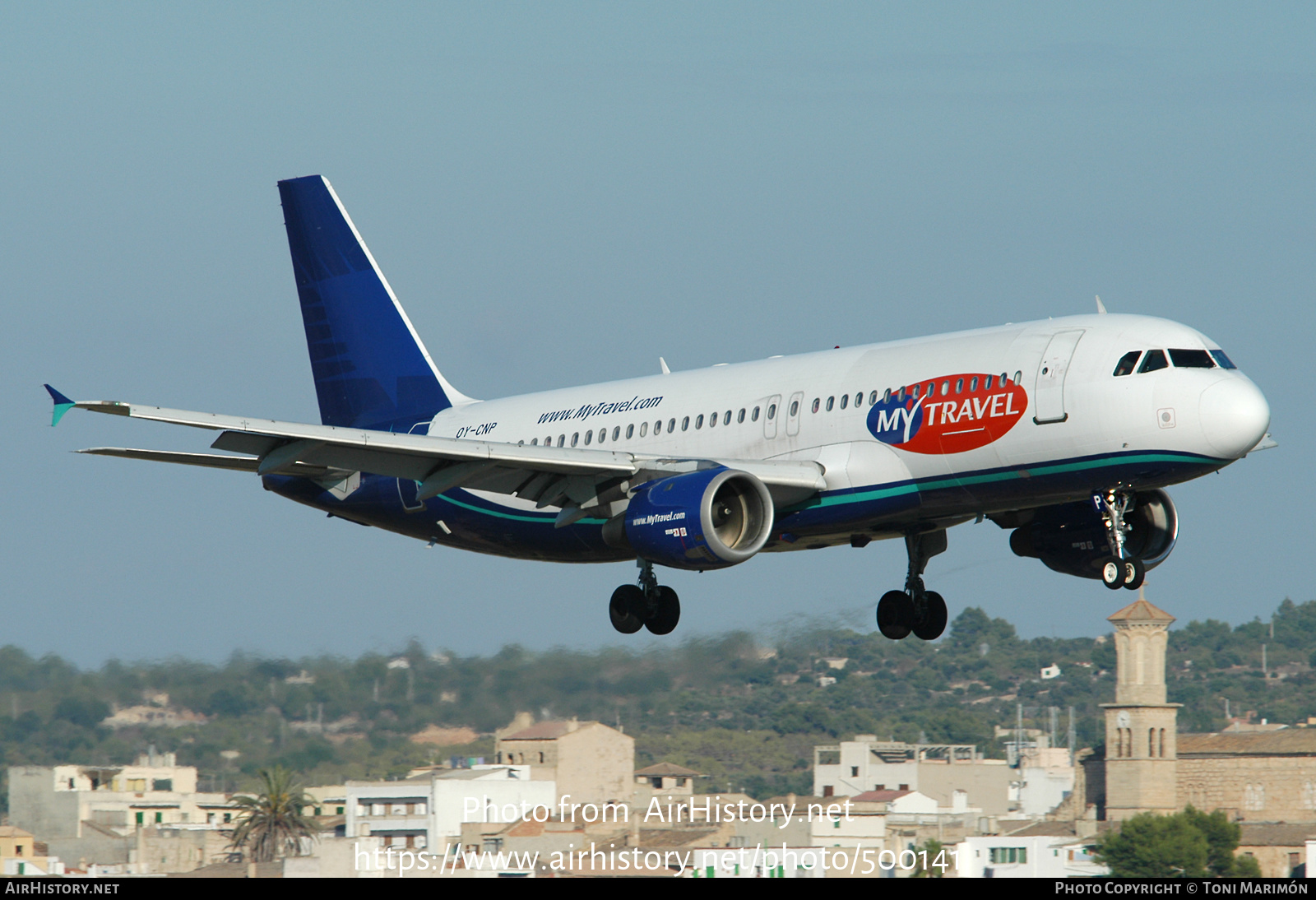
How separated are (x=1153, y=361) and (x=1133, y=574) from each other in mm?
4139

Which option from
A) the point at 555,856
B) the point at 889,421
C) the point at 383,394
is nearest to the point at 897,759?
the point at 555,856

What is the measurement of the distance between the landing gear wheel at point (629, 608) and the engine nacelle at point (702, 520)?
11.0 feet

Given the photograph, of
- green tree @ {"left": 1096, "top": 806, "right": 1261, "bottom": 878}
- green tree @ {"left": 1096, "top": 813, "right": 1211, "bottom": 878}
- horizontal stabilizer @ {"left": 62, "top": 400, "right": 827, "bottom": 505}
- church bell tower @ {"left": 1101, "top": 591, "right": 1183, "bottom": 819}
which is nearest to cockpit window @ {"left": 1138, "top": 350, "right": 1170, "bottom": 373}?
horizontal stabilizer @ {"left": 62, "top": 400, "right": 827, "bottom": 505}

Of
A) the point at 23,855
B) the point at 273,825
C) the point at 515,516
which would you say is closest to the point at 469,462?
the point at 515,516

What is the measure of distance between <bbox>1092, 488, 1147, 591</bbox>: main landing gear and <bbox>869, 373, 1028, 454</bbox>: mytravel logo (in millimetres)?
2328

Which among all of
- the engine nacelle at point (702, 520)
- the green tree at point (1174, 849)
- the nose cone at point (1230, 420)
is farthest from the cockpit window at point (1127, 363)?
the green tree at point (1174, 849)

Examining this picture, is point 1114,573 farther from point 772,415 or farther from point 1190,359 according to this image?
point 772,415

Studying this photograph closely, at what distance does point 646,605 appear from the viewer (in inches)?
1385

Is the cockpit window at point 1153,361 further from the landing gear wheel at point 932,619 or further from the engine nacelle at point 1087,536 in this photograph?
the landing gear wheel at point 932,619

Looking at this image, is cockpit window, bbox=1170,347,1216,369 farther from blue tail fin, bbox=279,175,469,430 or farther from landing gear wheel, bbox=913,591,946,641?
blue tail fin, bbox=279,175,469,430

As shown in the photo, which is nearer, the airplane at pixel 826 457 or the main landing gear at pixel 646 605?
the airplane at pixel 826 457

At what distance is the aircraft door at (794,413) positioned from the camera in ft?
106

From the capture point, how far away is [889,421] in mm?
31031

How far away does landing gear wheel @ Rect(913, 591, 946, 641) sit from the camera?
35562 mm
